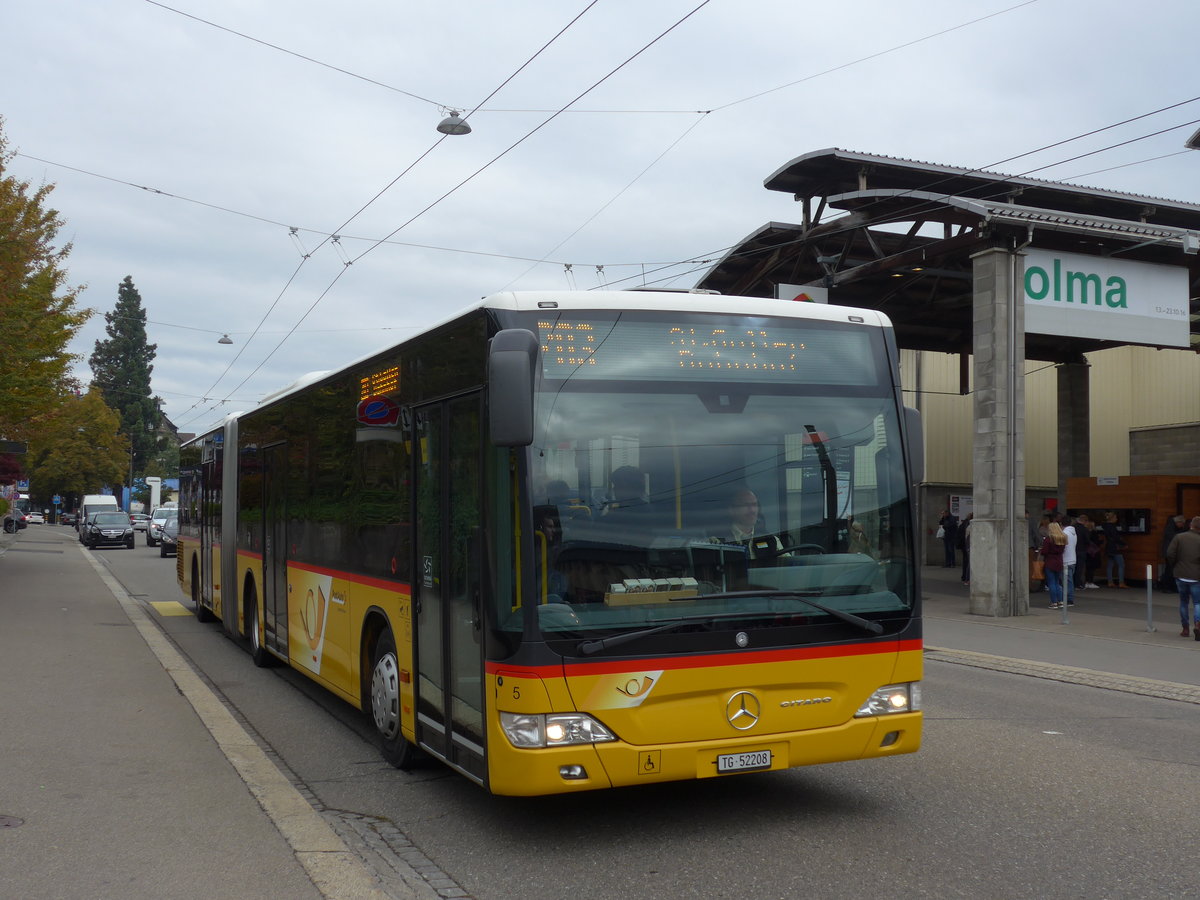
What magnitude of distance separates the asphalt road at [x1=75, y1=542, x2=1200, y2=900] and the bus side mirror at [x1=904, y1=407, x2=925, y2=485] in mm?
1775

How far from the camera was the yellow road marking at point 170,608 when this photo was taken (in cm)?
1889

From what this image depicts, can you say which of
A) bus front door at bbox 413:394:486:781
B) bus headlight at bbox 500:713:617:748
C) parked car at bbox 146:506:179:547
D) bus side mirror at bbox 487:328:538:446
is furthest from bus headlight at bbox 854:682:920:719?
parked car at bbox 146:506:179:547

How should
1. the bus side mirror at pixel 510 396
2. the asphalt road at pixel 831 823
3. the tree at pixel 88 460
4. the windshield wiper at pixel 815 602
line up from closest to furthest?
the asphalt road at pixel 831 823
the bus side mirror at pixel 510 396
the windshield wiper at pixel 815 602
the tree at pixel 88 460

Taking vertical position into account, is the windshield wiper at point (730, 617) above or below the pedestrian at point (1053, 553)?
above

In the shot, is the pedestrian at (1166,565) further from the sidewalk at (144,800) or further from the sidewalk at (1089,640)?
the sidewalk at (144,800)

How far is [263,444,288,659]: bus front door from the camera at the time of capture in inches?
423

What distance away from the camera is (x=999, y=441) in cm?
1995

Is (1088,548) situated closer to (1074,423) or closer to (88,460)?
(1074,423)

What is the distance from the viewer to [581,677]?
5.39 meters

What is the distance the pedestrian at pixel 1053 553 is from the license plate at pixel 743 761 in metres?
16.4

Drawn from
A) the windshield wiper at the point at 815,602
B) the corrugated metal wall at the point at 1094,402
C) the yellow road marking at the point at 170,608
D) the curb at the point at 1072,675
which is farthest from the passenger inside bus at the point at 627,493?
the corrugated metal wall at the point at 1094,402

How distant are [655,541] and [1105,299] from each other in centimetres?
1779

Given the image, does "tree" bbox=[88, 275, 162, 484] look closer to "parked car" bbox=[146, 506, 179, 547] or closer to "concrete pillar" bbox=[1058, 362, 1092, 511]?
"parked car" bbox=[146, 506, 179, 547]

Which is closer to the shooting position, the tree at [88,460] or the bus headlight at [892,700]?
the bus headlight at [892,700]
